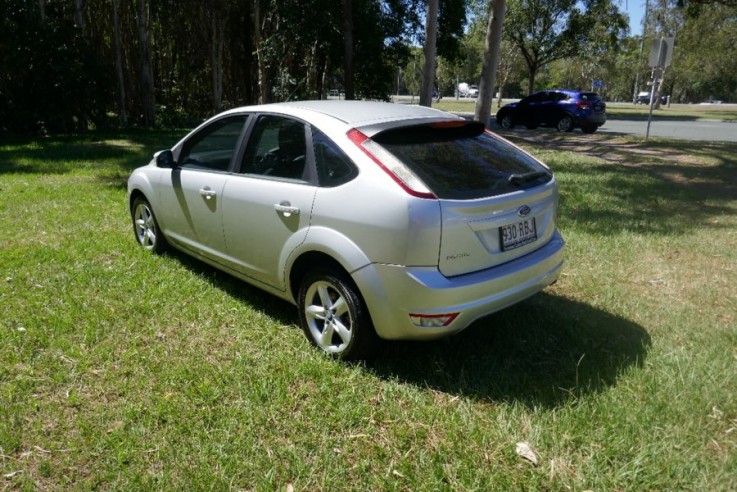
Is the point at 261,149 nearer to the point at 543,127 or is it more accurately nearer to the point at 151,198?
the point at 151,198

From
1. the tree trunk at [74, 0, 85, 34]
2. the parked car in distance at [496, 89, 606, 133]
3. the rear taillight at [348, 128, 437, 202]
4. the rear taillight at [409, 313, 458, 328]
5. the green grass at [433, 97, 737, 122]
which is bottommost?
the green grass at [433, 97, 737, 122]

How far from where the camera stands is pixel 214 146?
4.68 m

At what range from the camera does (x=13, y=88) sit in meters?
14.2

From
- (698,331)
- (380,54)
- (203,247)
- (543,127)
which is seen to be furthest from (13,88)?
(543,127)

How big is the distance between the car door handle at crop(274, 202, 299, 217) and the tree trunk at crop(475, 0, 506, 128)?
845 cm

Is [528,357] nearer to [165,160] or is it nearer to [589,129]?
[165,160]

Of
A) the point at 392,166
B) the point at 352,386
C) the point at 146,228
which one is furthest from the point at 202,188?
the point at 352,386

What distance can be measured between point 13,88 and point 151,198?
12.0 m

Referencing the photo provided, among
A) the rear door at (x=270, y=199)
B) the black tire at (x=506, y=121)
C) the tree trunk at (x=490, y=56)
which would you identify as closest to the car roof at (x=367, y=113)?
the rear door at (x=270, y=199)

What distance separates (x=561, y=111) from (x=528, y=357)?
18.1m

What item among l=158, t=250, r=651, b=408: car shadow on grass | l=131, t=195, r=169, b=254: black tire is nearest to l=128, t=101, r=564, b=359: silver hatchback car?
l=158, t=250, r=651, b=408: car shadow on grass

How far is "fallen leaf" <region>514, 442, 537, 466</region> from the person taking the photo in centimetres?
265

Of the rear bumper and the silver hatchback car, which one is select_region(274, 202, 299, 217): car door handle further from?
the rear bumper

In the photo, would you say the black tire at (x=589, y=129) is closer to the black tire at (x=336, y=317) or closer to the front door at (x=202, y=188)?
the front door at (x=202, y=188)
